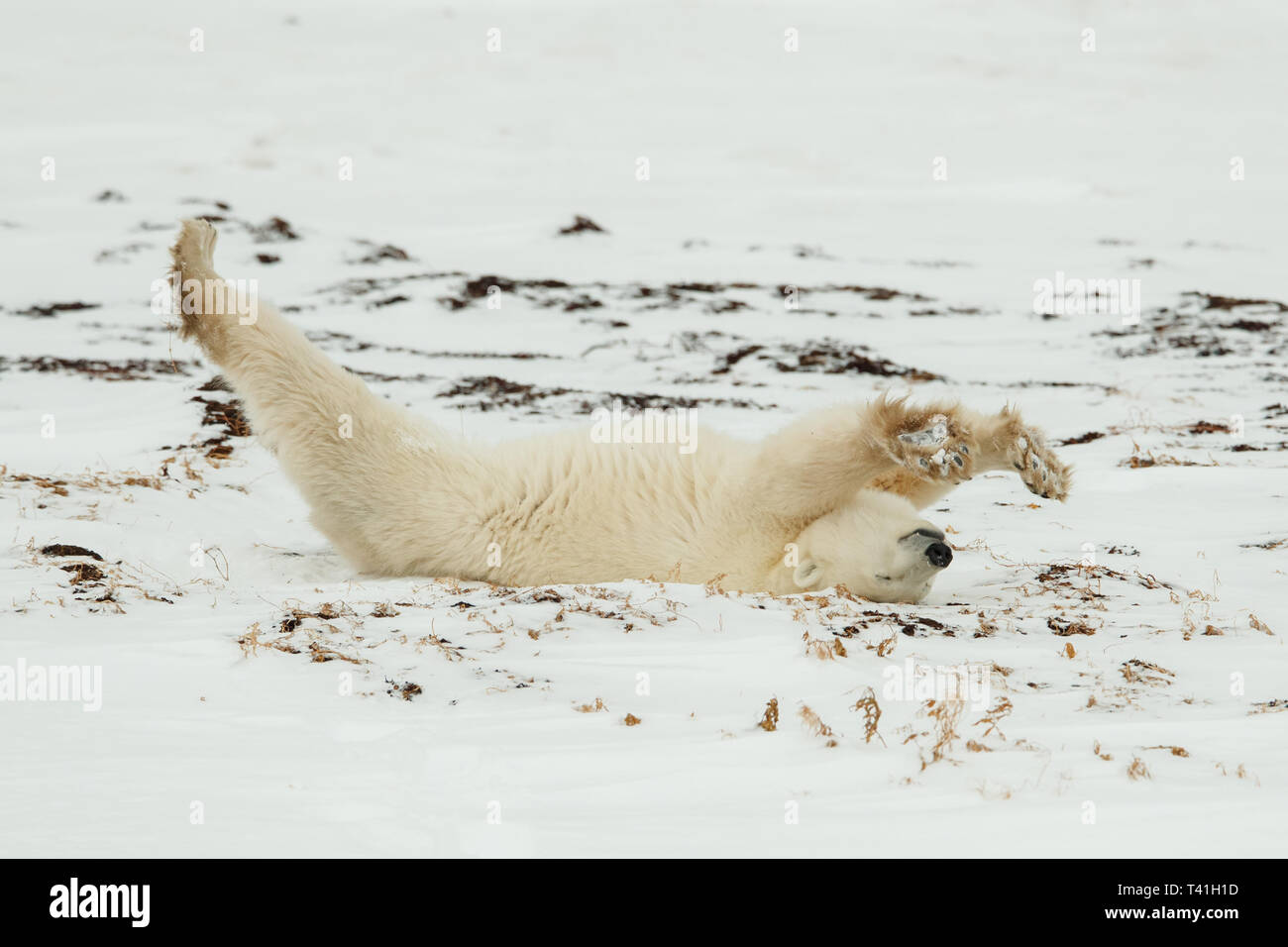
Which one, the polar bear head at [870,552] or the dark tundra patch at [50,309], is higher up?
the dark tundra patch at [50,309]

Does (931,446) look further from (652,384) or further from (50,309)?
(50,309)

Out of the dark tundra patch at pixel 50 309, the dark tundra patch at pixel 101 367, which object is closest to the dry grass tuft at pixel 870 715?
the dark tundra patch at pixel 101 367

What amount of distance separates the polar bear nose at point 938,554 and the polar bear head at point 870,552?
0.03 meters

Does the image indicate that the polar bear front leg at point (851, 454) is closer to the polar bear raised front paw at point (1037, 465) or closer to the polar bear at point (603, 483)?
the polar bear at point (603, 483)

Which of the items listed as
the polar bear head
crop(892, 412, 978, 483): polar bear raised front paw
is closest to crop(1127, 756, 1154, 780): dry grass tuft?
crop(892, 412, 978, 483): polar bear raised front paw

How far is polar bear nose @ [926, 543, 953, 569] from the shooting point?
4730 mm

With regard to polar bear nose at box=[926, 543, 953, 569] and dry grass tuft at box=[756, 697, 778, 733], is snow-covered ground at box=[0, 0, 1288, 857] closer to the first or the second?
dry grass tuft at box=[756, 697, 778, 733]

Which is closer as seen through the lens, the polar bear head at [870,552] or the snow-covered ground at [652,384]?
the snow-covered ground at [652,384]

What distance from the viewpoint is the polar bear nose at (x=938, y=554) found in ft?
15.5

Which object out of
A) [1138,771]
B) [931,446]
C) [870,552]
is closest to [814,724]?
[1138,771]

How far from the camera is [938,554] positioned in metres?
4.73

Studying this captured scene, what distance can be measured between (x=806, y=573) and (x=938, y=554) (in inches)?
22.4

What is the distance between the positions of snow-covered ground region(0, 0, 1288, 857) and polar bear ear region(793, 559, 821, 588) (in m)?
0.47
